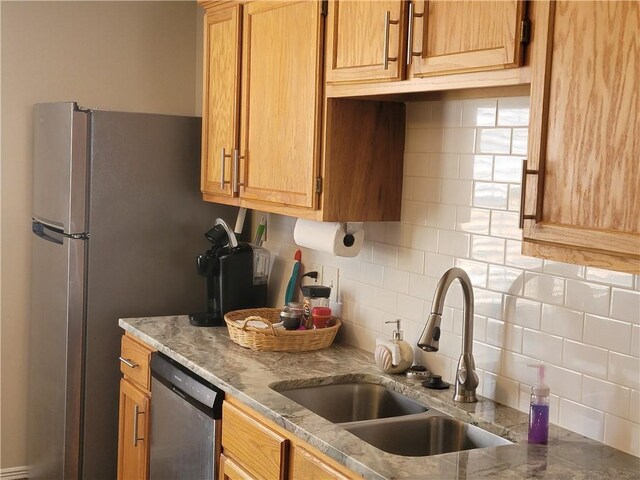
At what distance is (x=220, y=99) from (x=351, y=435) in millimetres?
1726

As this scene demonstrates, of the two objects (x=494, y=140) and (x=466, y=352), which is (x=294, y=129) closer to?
(x=494, y=140)

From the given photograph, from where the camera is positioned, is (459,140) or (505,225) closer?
(505,225)

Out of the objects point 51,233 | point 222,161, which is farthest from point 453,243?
point 51,233

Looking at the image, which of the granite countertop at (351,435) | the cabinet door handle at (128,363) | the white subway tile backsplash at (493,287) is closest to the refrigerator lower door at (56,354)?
the cabinet door handle at (128,363)

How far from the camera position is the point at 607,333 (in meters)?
2.14

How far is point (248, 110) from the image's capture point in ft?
10.7

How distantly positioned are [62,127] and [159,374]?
3.81 ft

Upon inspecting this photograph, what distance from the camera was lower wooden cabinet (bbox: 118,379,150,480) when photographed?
10.7 feet

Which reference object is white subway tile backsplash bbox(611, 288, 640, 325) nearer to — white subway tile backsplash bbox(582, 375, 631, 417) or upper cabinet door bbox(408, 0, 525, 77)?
white subway tile backsplash bbox(582, 375, 631, 417)

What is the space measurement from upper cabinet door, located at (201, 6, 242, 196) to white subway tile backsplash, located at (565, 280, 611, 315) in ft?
5.05

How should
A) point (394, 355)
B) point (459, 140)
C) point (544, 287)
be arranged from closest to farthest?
point (544, 287), point (459, 140), point (394, 355)

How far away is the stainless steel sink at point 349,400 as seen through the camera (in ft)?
8.88

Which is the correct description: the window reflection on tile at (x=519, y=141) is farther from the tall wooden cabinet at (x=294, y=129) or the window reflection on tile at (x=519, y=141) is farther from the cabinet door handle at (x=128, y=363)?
the cabinet door handle at (x=128, y=363)

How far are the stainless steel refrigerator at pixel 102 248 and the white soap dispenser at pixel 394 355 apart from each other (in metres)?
1.28
